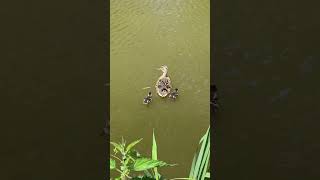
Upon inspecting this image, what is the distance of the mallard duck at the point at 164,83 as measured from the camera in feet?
9.09

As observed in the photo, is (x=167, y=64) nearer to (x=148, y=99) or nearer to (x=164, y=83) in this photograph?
(x=164, y=83)

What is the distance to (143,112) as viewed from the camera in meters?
2.83

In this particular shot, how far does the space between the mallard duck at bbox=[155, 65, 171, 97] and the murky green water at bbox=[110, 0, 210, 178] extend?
4cm

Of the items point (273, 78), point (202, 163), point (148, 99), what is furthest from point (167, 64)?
→ point (273, 78)

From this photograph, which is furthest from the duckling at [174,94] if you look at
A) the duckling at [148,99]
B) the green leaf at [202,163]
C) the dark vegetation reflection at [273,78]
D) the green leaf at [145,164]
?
the dark vegetation reflection at [273,78]

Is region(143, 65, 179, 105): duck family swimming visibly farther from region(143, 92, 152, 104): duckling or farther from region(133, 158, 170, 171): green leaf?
region(133, 158, 170, 171): green leaf

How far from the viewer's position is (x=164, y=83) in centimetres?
277

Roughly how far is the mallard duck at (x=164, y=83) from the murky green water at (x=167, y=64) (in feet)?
0.12

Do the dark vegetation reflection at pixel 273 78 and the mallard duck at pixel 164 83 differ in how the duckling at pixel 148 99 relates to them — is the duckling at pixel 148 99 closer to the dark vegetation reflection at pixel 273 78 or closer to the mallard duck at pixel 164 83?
the mallard duck at pixel 164 83

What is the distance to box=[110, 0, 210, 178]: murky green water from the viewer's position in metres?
2.76

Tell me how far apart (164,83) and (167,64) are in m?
0.14
